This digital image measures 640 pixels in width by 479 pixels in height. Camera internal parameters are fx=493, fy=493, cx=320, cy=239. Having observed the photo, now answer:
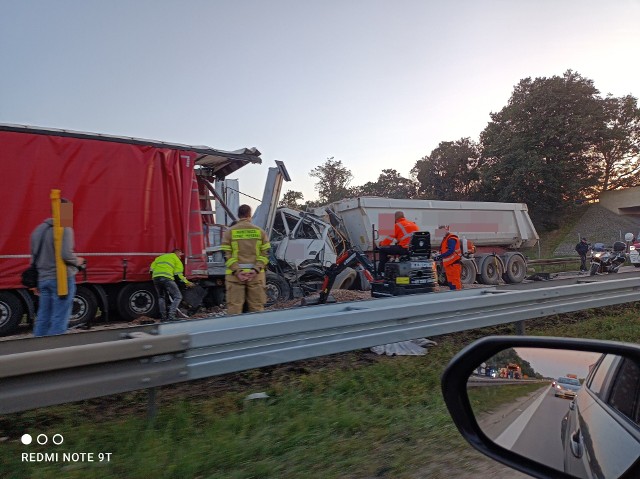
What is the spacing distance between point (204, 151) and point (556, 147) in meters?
33.9

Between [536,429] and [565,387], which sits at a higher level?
[565,387]

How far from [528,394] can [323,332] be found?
6.82ft

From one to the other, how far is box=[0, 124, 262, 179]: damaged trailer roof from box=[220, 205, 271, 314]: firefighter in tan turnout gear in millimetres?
3520

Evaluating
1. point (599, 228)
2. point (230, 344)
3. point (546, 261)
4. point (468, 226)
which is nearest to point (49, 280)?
point (230, 344)

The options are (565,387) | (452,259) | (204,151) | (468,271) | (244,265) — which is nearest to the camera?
(565,387)

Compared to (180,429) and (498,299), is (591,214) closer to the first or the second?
(498,299)

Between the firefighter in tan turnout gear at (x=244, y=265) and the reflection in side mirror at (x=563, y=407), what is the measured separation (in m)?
4.53

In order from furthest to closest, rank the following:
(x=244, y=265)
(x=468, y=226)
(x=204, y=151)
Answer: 1. (x=468, y=226)
2. (x=204, y=151)
3. (x=244, y=265)

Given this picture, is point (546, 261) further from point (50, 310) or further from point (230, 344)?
point (230, 344)

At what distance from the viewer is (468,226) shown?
16984 mm

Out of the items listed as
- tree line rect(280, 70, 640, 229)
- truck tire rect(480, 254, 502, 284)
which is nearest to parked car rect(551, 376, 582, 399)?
truck tire rect(480, 254, 502, 284)

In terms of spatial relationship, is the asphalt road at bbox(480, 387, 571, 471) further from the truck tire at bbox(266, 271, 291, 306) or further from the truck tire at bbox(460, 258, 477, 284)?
the truck tire at bbox(460, 258, 477, 284)

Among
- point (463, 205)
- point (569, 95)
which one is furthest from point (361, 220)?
point (569, 95)

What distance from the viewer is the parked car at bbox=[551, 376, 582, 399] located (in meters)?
1.56
